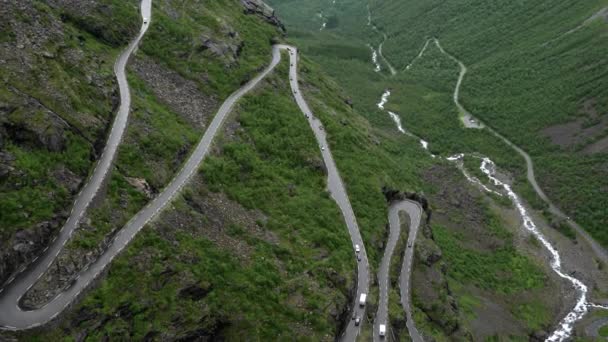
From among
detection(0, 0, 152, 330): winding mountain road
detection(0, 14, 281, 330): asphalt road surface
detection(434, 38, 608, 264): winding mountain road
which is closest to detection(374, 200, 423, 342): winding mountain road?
detection(0, 14, 281, 330): asphalt road surface

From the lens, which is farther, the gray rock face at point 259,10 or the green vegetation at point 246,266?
the gray rock face at point 259,10

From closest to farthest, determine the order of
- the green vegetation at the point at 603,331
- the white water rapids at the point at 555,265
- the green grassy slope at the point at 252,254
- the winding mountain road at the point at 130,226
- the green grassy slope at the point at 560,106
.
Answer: the winding mountain road at the point at 130,226
the green grassy slope at the point at 252,254
the green vegetation at the point at 603,331
the white water rapids at the point at 555,265
the green grassy slope at the point at 560,106

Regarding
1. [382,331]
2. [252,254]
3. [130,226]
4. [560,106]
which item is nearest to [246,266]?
[252,254]

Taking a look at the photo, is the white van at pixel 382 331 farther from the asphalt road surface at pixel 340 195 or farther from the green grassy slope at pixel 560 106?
the green grassy slope at pixel 560 106

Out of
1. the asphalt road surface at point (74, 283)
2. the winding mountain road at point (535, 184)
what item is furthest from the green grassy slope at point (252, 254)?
the winding mountain road at point (535, 184)

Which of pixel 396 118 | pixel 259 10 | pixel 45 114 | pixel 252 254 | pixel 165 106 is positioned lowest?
pixel 252 254

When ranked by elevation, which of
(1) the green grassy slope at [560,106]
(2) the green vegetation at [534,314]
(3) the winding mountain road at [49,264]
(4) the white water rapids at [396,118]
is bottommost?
(3) the winding mountain road at [49,264]

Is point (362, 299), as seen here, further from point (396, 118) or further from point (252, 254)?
point (396, 118)
